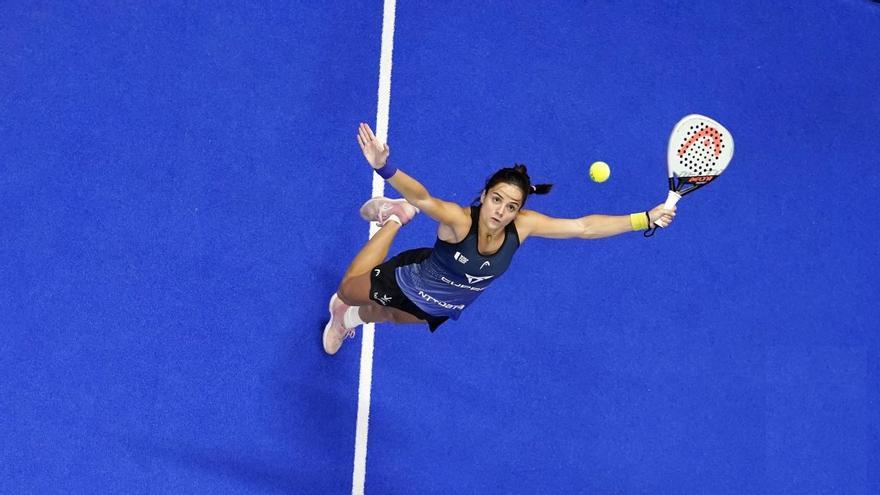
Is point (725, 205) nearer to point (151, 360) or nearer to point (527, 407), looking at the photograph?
point (527, 407)

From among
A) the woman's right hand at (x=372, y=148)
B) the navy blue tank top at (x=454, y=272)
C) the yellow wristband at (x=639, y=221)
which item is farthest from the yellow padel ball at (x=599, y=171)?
the woman's right hand at (x=372, y=148)

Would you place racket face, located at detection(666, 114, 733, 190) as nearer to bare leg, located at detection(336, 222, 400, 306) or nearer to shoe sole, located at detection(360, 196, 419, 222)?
shoe sole, located at detection(360, 196, 419, 222)

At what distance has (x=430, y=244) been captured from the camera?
6762 mm


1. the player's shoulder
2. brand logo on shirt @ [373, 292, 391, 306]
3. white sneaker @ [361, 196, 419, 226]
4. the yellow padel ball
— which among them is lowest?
brand logo on shirt @ [373, 292, 391, 306]

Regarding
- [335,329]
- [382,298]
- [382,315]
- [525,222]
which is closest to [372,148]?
[525,222]

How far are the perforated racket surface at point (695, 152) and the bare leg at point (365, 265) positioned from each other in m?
1.66

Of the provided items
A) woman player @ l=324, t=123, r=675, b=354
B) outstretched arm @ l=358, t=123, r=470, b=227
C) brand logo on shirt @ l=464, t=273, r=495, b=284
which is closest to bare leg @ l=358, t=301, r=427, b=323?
woman player @ l=324, t=123, r=675, b=354

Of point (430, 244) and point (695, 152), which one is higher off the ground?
point (430, 244)

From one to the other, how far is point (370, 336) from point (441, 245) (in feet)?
5.30

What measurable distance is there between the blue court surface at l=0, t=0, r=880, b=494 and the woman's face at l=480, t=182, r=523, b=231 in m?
1.74

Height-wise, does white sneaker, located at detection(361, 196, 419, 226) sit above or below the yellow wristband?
above

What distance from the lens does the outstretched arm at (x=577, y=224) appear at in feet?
17.7

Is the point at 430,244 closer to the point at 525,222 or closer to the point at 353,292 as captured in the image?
the point at 353,292

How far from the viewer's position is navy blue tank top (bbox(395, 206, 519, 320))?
5.18 meters
